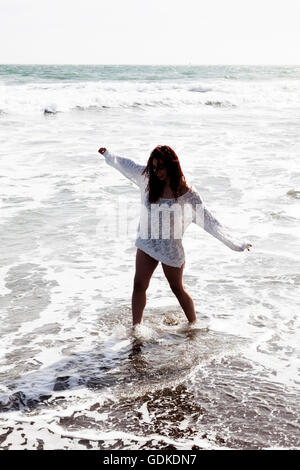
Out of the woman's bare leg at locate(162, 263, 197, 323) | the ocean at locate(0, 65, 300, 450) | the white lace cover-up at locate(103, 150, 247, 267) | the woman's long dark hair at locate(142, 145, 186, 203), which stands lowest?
the ocean at locate(0, 65, 300, 450)

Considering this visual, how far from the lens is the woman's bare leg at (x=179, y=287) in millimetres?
4578

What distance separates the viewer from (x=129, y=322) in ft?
16.5

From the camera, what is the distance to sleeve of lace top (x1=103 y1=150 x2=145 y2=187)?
180 inches

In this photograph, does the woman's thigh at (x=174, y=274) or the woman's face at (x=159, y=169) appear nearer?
the woman's face at (x=159, y=169)

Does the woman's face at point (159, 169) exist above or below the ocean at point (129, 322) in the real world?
above

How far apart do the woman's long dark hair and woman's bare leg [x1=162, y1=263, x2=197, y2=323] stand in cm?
65

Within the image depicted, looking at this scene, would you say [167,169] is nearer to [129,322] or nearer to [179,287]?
[179,287]

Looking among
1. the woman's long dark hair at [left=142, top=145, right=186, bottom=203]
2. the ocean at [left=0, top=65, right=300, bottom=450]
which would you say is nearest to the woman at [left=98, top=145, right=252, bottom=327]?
the woman's long dark hair at [left=142, top=145, right=186, bottom=203]

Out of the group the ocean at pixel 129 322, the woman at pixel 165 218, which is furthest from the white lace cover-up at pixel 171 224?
the ocean at pixel 129 322

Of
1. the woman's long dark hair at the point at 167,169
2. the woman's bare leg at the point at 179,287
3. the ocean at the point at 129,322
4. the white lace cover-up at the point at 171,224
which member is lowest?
the ocean at the point at 129,322

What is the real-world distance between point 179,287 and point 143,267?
1.21 feet

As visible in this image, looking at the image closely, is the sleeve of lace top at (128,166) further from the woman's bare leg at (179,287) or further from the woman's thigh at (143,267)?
the woman's bare leg at (179,287)

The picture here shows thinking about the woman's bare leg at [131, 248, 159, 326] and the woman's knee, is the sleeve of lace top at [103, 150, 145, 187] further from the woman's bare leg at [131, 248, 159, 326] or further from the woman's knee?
the woman's knee

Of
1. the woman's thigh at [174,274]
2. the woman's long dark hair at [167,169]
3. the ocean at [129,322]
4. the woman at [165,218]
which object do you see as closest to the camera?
the ocean at [129,322]
